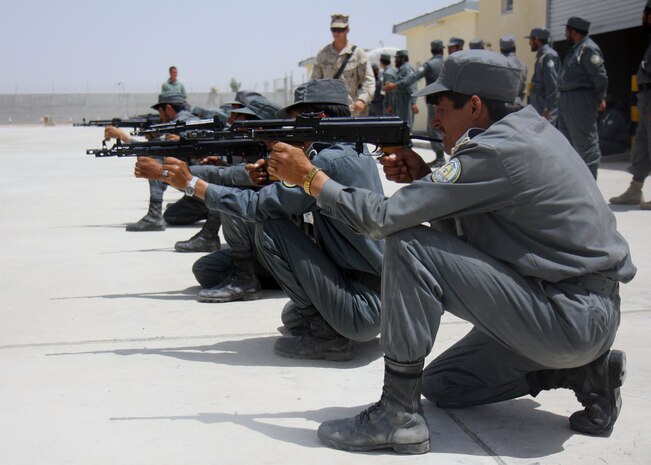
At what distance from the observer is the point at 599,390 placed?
2990mm

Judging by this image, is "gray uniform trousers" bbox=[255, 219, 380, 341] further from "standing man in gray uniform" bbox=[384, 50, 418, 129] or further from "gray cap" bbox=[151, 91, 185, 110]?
"standing man in gray uniform" bbox=[384, 50, 418, 129]

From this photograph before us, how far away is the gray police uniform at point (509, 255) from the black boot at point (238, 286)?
2.43 m

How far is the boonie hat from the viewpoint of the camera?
29.3 ft

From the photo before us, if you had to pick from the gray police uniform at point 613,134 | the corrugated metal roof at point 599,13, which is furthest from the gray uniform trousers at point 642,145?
the gray police uniform at point 613,134

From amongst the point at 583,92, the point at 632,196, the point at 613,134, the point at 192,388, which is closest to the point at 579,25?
the point at 583,92

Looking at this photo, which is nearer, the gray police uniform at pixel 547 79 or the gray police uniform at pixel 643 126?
the gray police uniform at pixel 643 126

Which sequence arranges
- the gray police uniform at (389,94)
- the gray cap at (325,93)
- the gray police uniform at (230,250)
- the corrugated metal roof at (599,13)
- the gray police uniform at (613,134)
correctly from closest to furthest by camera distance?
1. the gray cap at (325,93)
2. the gray police uniform at (230,250)
3. the corrugated metal roof at (599,13)
4. the gray police uniform at (613,134)
5. the gray police uniform at (389,94)

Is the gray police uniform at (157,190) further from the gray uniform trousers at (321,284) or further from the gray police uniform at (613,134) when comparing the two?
the gray police uniform at (613,134)

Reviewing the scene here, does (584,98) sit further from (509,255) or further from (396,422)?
(396,422)

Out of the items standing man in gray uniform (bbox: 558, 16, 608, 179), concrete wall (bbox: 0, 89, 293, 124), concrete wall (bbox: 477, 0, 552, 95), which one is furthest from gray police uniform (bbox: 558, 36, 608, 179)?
concrete wall (bbox: 0, 89, 293, 124)

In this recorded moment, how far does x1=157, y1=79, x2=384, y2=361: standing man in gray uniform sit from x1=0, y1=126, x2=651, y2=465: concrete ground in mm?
149

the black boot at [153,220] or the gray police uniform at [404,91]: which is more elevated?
the gray police uniform at [404,91]

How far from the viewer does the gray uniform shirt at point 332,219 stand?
397 centimetres

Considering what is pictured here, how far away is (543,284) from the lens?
286 cm
